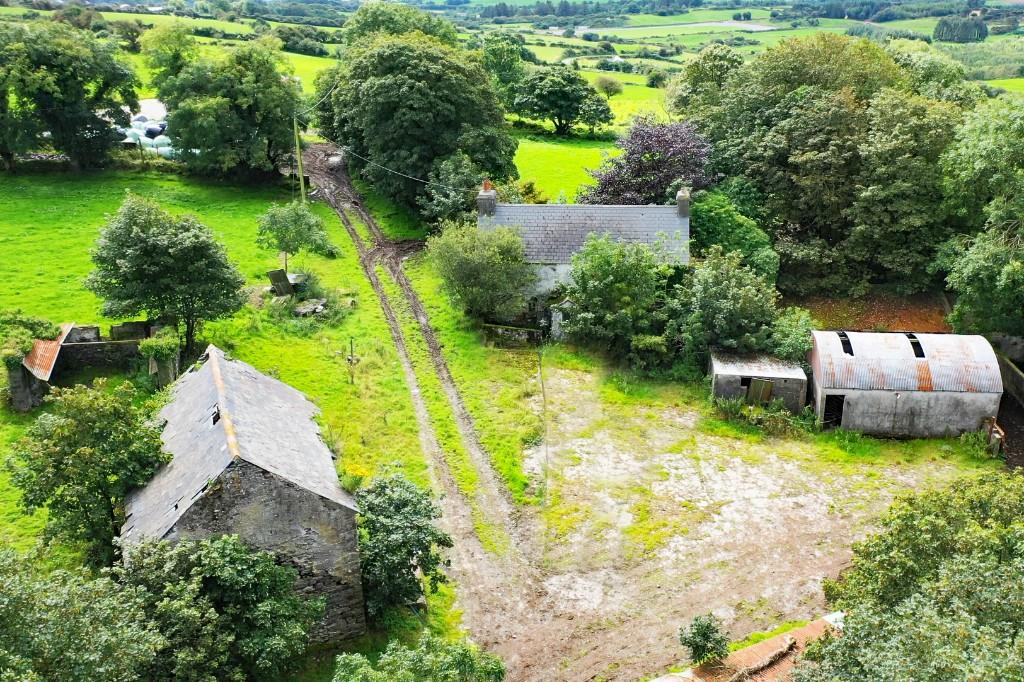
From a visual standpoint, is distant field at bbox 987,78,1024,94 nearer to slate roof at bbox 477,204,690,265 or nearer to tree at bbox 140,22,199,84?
slate roof at bbox 477,204,690,265

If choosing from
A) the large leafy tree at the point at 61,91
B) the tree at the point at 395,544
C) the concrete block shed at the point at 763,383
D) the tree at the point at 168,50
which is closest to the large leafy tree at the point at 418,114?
the tree at the point at 168,50

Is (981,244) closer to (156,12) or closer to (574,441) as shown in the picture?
(574,441)

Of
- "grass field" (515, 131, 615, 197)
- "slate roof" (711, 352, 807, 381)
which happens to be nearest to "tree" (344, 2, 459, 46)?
"grass field" (515, 131, 615, 197)

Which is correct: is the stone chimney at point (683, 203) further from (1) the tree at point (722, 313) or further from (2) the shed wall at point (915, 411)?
(2) the shed wall at point (915, 411)

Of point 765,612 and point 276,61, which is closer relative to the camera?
point 765,612

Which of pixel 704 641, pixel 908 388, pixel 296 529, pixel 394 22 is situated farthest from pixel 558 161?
pixel 704 641

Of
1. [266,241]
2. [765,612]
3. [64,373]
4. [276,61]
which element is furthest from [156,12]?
[765,612]

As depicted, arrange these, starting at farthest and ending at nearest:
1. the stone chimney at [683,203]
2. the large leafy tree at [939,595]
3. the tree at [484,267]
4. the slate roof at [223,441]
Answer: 1. the stone chimney at [683,203]
2. the tree at [484,267]
3. the slate roof at [223,441]
4. the large leafy tree at [939,595]
